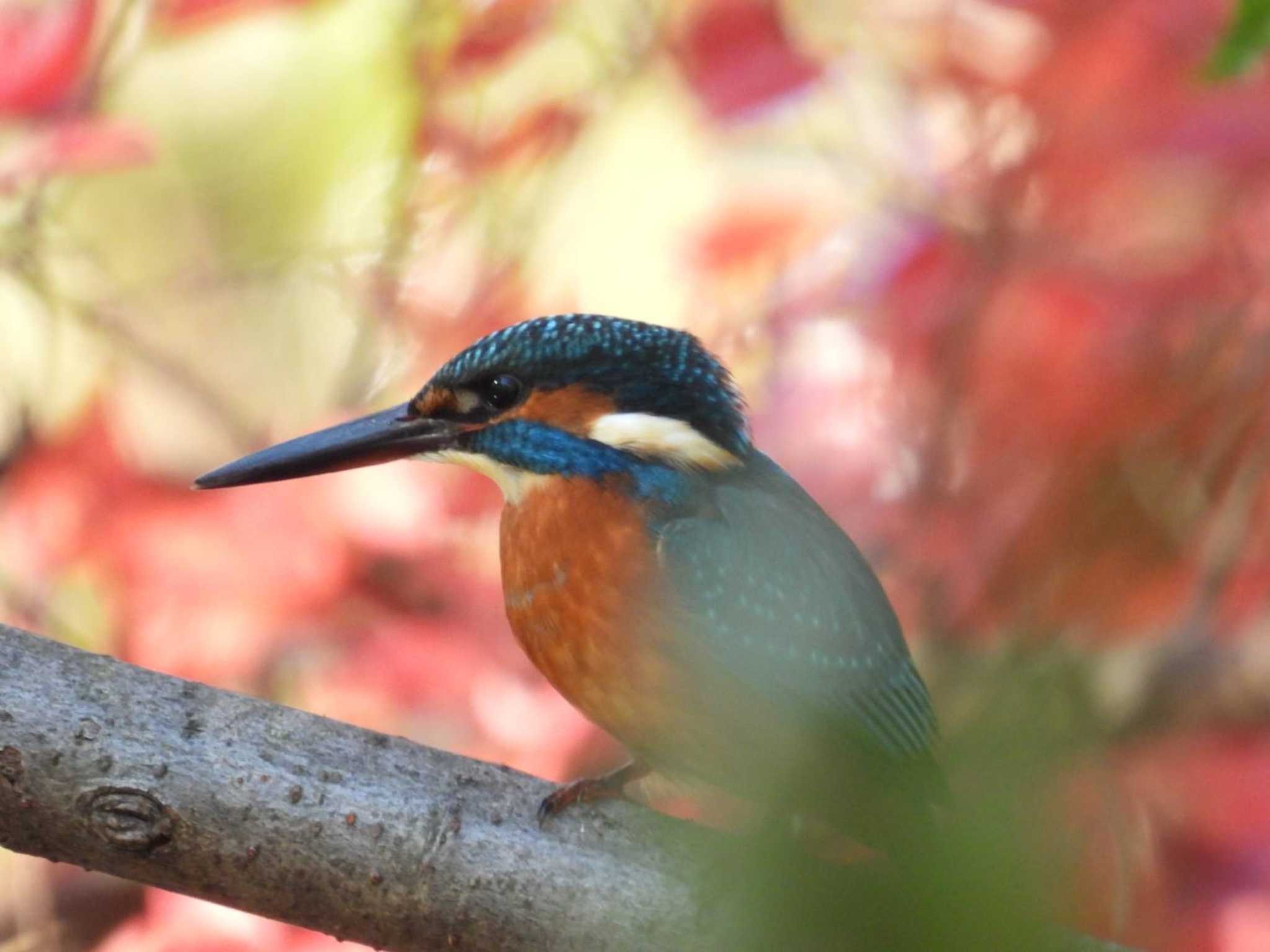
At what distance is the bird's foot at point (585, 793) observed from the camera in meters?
1.34

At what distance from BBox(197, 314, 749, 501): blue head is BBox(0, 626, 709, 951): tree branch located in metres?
0.44

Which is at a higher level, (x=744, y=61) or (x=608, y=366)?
(x=744, y=61)

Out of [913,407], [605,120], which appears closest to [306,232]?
[605,120]

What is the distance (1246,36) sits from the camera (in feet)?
3.55

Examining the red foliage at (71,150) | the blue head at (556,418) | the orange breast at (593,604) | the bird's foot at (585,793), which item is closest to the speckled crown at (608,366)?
the blue head at (556,418)

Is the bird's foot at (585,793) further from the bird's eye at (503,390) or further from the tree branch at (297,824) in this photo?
the bird's eye at (503,390)

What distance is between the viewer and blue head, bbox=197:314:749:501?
1676 millimetres

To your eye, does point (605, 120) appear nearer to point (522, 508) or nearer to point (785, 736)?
point (522, 508)

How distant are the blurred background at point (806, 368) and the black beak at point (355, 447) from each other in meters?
0.38

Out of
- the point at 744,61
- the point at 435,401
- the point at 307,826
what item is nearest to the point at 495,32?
the point at 744,61

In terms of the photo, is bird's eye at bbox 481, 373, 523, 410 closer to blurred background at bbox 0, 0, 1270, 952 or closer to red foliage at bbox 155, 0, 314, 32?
blurred background at bbox 0, 0, 1270, 952

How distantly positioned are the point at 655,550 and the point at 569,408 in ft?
0.67

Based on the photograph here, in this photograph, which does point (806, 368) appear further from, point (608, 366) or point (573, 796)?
point (573, 796)

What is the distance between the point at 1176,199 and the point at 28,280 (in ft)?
6.13
